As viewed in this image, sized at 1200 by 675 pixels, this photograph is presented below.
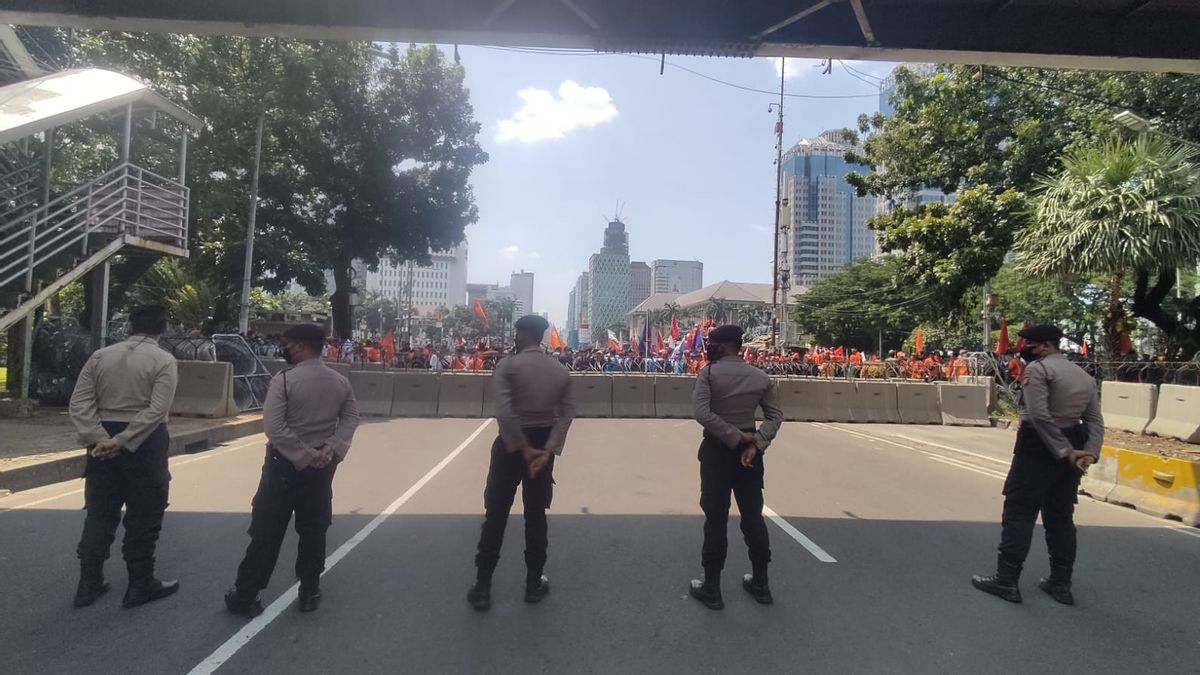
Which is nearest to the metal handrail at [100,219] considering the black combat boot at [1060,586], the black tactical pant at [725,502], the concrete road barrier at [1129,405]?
the black tactical pant at [725,502]

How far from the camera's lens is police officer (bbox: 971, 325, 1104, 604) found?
478cm

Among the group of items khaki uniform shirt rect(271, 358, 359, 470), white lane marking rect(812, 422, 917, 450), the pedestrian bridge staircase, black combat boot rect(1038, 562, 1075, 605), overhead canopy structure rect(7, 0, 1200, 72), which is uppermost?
overhead canopy structure rect(7, 0, 1200, 72)

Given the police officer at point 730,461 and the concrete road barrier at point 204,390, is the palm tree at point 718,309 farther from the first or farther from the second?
the police officer at point 730,461

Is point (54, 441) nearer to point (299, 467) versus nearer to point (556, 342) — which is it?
point (299, 467)

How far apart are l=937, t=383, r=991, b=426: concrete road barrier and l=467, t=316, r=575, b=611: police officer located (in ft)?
54.6

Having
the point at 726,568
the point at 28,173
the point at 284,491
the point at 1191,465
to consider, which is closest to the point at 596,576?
the point at 726,568

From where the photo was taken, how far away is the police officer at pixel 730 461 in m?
4.48

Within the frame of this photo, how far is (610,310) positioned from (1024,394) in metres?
163

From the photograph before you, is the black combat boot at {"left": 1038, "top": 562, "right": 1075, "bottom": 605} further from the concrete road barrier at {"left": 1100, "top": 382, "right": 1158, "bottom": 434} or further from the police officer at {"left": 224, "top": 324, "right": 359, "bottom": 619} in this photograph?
the concrete road barrier at {"left": 1100, "top": 382, "right": 1158, "bottom": 434}

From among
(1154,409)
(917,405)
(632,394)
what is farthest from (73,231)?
(1154,409)

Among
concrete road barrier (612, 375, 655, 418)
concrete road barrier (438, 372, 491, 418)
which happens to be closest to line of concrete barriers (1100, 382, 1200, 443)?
concrete road barrier (612, 375, 655, 418)

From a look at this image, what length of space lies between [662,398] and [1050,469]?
1373 centimetres

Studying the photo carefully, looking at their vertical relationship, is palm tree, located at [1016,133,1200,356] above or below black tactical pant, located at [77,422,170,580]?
above

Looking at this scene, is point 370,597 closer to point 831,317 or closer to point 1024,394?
point 1024,394
